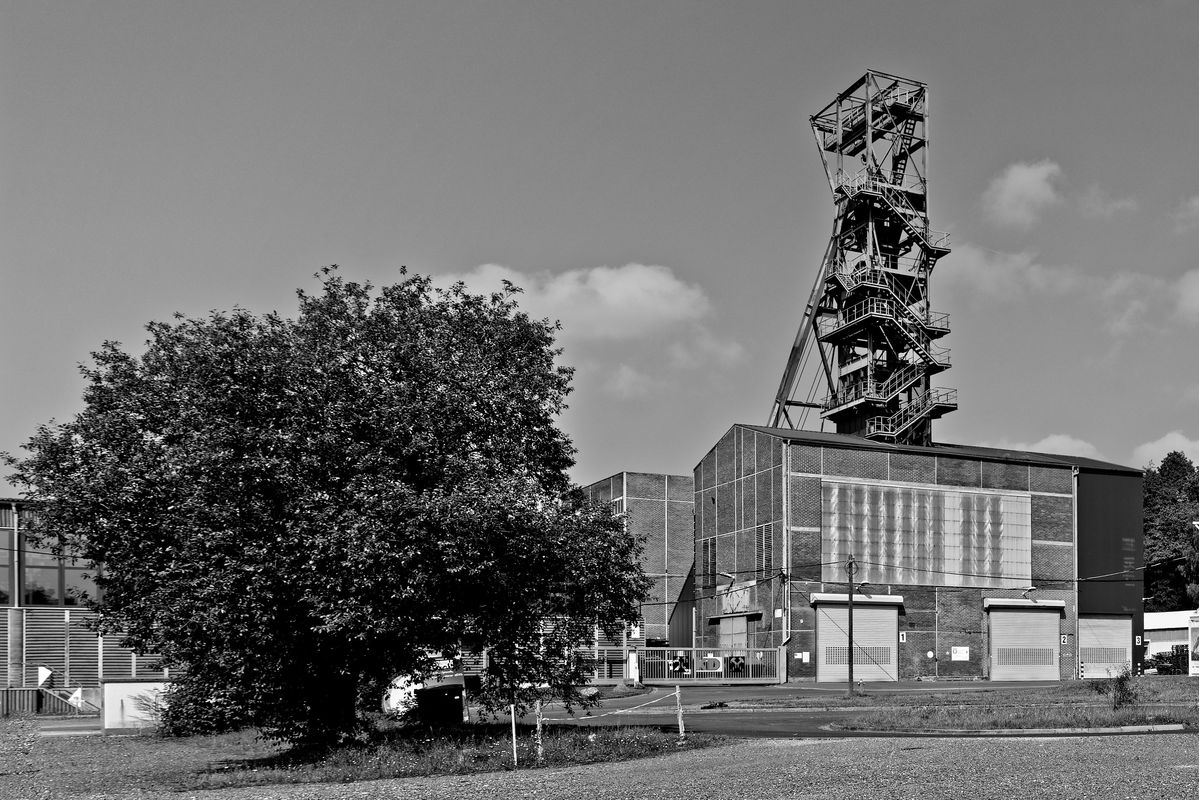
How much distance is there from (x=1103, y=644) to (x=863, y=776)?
59.6 m

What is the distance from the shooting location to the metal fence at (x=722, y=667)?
6256 centimetres

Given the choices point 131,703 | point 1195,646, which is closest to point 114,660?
point 131,703

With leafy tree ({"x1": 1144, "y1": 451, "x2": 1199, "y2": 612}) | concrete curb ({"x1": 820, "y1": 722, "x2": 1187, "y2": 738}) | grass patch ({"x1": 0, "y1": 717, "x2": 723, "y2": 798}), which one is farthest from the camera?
leafy tree ({"x1": 1144, "y1": 451, "x2": 1199, "y2": 612})

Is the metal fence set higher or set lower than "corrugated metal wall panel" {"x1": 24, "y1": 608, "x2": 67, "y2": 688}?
lower

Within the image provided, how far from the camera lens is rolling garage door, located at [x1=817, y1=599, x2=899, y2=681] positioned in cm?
6381

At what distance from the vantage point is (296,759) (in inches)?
952

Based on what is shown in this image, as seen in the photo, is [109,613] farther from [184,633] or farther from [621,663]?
[621,663]

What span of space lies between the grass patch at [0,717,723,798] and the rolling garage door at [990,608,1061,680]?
4427 centimetres

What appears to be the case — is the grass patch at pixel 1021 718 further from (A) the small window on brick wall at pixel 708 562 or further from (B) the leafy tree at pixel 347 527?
(A) the small window on brick wall at pixel 708 562

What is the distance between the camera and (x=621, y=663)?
66.0m

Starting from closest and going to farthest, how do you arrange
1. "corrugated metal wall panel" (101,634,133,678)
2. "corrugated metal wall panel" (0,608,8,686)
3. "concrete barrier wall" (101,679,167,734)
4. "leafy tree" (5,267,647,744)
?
"leafy tree" (5,267,647,744) < "concrete barrier wall" (101,679,167,734) < "corrugated metal wall panel" (0,608,8,686) < "corrugated metal wall panel" (101,634,133,678)

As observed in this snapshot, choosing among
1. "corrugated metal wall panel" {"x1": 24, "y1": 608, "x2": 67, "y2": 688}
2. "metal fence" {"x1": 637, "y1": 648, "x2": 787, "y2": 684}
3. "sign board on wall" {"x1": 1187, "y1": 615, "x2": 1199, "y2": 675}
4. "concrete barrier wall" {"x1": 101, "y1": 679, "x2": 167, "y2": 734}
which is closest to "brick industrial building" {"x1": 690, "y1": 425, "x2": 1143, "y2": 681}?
"metal fence" {"x1": 637, "y1": 648, "x2": 787, "y2": 684}

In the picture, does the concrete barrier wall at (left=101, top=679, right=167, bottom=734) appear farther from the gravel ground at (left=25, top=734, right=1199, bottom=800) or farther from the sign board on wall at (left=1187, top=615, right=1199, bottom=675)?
the sign board on wall at (left=1187, top=615, right=1199, bottom=675)

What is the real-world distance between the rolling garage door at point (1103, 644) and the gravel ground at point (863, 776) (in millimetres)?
49752
